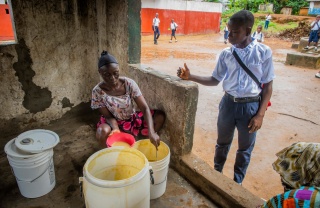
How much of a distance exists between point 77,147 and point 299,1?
116 feet

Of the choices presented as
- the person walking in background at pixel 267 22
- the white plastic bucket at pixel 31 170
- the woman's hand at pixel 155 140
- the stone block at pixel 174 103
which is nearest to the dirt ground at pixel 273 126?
the stone block at pixel 174 103

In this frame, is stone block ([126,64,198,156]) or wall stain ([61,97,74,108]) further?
wall stain ([61,97,74,108])

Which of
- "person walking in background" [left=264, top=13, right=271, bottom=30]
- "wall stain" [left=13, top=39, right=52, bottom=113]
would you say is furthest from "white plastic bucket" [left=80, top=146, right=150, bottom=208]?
"person walking in background" [left=264, top=13, right=271, bottom=30]

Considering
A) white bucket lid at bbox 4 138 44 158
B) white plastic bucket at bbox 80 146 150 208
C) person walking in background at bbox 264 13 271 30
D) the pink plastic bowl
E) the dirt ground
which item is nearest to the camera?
white plastic bucket at bbox 80 146 150 208

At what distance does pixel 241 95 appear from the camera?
90.5 inches

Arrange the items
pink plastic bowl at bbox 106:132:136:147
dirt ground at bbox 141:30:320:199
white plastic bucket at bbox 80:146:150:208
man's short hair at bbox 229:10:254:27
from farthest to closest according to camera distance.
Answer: dirt ground at bbox 141:30:320:199, pink plastic bowl at bbox 106:132:136:147, man's short hair at bbox 229:10:254:27, white plastic bucket at bbox 80:146:150:208

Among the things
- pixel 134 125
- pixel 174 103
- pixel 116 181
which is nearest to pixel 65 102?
pixel 134 125

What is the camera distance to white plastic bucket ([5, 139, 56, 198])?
1.94 m

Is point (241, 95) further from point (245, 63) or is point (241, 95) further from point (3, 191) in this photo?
point (3, 191)

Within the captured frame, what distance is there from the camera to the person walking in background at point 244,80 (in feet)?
7.10

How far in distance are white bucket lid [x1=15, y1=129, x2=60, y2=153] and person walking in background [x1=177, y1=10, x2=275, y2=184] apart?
4.74 feet

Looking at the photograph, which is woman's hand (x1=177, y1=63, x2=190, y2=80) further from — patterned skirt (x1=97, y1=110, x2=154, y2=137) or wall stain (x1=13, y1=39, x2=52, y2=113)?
wall stain (x1=13, y1=39, x2=52, y2=113)

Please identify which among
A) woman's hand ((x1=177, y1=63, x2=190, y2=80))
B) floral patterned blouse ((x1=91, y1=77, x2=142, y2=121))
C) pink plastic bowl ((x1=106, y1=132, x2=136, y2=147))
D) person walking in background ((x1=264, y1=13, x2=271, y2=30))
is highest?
person walking in background ((x1=264, y1=13, x2=271, y2=30))

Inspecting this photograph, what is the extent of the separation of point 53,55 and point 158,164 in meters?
2.12
